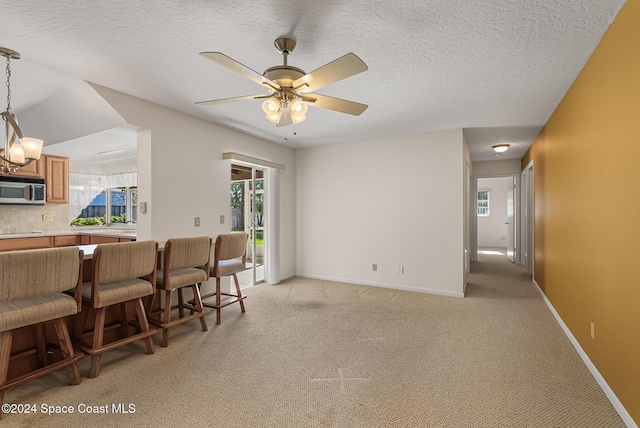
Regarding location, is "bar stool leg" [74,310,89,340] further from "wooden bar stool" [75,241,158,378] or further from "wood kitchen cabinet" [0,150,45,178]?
"wood kitchen cabinet" [0,150,45,178]

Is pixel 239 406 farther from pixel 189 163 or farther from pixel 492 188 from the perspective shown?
pixel 492 188

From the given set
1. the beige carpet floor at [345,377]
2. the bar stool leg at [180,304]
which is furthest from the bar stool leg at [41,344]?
the bar stool leg at [180,304]

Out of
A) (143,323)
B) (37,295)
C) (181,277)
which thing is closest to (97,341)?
(143,323)

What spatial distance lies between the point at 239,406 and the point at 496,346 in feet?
7.22

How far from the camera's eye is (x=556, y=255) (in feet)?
10.7

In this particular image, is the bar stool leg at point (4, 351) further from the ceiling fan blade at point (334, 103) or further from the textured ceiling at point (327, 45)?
the ceiling fan blade at point (334, 103)

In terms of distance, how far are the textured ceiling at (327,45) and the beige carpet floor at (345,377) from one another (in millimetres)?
2353

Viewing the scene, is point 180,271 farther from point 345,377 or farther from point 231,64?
point 231,64

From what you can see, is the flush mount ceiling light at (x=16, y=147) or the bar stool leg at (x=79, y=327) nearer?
the bar stool leg at (x=79, y=327)

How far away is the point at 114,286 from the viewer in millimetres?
2316

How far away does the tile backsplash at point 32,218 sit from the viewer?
14.3 ft

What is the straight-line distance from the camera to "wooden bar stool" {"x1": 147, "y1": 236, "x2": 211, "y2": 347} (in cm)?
266

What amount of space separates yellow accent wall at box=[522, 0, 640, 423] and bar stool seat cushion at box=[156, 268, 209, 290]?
3170mm

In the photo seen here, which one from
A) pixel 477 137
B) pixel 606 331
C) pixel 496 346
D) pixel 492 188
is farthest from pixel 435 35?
pixel 492 188
